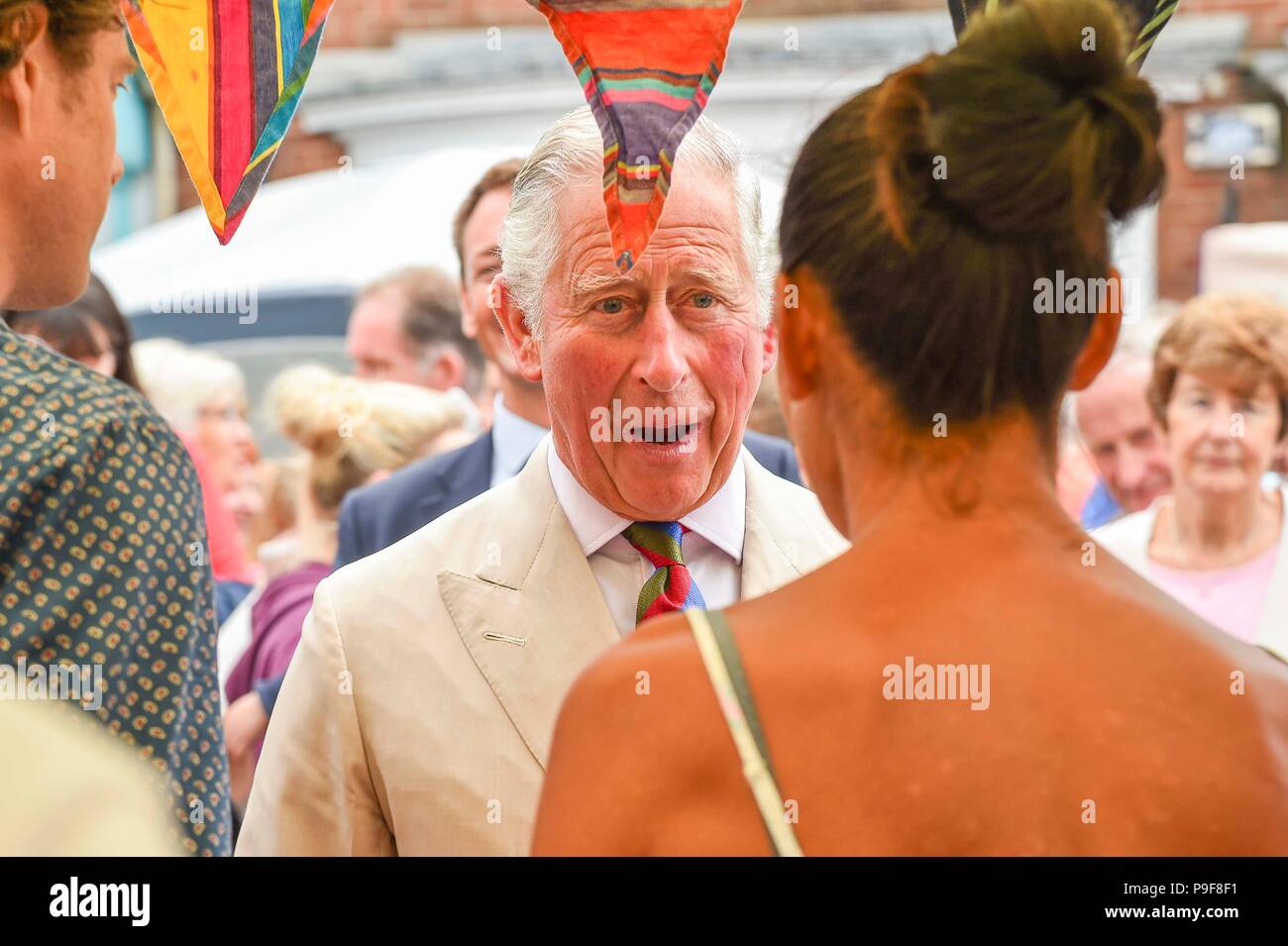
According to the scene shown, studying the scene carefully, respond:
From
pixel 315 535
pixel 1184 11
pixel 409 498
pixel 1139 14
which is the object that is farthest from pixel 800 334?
pixel 1184 11

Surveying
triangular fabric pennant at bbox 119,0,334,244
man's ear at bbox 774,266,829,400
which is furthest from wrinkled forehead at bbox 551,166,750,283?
man's ear at bbox 774,266,829,400

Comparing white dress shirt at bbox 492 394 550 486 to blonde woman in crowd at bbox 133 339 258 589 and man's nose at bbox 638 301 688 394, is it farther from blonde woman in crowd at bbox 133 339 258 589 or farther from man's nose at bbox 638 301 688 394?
blonde woman in crowd at bbox 133 339 258 589

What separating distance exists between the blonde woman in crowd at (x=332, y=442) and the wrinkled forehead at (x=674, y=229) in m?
1.83

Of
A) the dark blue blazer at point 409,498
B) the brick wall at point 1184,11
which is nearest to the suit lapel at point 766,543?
the dark blue blazer at point 409,498

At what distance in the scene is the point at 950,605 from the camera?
A: 4.76ft

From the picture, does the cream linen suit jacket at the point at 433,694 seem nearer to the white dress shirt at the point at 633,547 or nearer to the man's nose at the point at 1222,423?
the white dress shirt at the point at 633,547

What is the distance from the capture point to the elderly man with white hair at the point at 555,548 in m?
2.29

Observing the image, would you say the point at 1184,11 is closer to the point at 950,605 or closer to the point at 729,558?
the point at 729,558

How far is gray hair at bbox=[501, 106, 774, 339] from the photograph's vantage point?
2514 millimetres

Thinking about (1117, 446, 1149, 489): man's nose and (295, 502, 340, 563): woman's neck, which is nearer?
(295, 502, 340, 563): woman's neck

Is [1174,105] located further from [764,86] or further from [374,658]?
[374,658]

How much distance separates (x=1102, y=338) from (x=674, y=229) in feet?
3.25

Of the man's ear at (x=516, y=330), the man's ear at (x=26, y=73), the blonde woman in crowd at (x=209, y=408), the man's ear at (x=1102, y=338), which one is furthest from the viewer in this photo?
the blonde woman in crowd at (x=209, y=408)

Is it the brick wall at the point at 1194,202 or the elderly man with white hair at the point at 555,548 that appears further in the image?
the brick wall at the point at 1194,202
